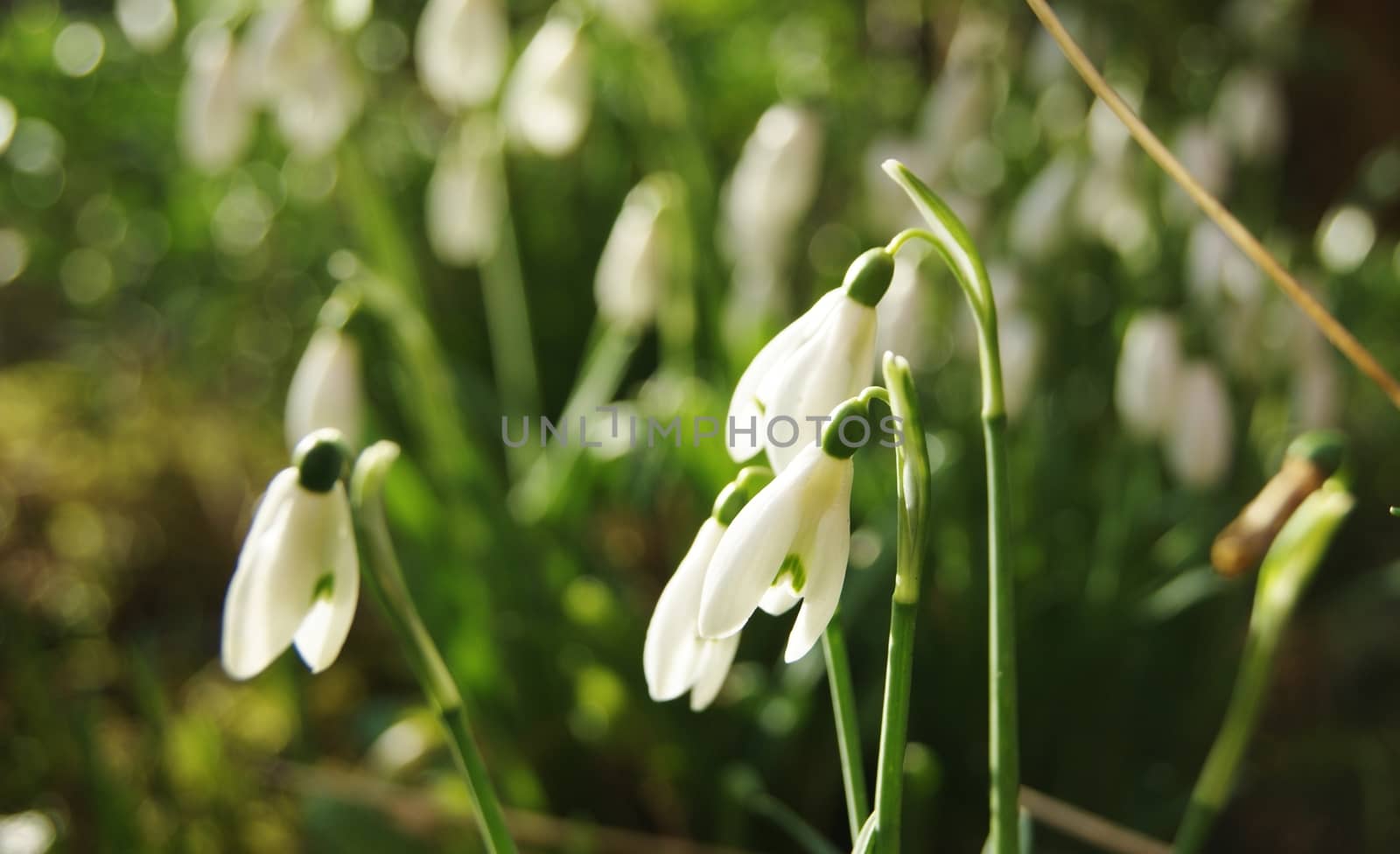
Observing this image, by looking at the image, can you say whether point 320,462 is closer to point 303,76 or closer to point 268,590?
point 268,590

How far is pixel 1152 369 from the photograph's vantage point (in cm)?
120

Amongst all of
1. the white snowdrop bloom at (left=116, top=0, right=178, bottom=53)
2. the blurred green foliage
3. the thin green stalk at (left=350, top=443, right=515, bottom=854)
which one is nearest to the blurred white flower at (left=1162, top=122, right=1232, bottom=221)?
the blurred green foliage

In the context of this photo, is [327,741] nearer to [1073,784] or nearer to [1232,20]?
[1073,784]

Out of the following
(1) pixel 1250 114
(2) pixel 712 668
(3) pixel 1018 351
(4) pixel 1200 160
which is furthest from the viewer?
(1) pixel 1250 114

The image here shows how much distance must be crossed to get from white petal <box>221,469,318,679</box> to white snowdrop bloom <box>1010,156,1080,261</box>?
3.60 feet

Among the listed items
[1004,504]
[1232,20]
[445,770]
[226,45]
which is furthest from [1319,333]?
[226,45]

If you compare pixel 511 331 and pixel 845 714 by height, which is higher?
pixel 511 331

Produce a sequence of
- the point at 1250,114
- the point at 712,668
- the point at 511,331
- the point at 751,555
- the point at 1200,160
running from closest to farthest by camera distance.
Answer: the point at 751,555, the point at 712,668, the point at 1200,160, the point at 1250,114, the point at 511,331

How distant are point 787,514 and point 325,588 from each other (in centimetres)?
27

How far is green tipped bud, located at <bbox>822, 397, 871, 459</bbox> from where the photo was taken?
0.51 meters

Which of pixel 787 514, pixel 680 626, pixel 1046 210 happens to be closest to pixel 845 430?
pixel 787 514

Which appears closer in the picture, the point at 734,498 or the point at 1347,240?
the point at 734,498

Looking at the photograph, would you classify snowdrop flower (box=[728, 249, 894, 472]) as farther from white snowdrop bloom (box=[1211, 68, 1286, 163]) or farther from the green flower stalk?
white snowdrop bloom (box=[1211, 68, 1286, 163])

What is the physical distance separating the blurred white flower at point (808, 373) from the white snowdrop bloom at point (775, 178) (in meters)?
0.76
